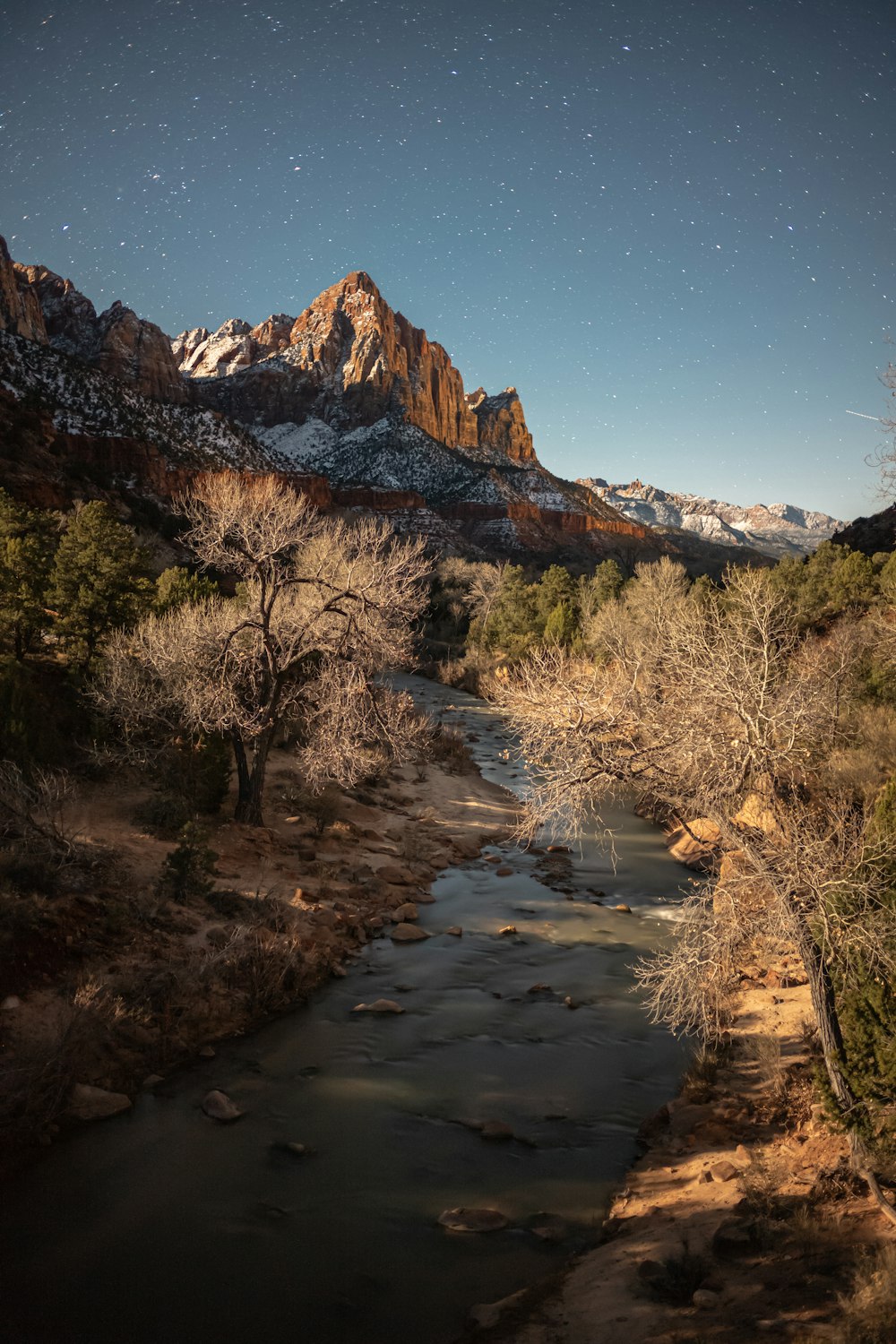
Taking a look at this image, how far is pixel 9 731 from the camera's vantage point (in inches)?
488

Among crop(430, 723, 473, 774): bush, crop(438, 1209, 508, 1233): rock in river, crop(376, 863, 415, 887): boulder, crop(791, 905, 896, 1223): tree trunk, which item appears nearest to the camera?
crop(791, 905, 896, 1223): tree trunk

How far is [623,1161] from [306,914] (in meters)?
6.35

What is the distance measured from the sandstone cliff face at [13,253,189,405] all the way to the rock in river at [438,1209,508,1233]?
124434 mm

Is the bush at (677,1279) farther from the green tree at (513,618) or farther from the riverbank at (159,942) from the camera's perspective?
the green tree at (513,618)

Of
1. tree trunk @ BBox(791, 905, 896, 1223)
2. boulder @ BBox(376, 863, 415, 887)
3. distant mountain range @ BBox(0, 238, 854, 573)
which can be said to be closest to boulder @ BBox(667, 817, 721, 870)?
boulder @ BBox(376, 863, 415, 887)

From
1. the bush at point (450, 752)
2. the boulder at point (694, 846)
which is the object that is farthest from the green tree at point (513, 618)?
the boulder at point (694, 846)

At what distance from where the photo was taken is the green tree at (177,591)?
1889 centimetres

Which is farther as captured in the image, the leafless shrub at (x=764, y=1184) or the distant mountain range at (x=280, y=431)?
the distant mountain range at (x=280, y=431)

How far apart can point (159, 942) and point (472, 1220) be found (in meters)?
5.56

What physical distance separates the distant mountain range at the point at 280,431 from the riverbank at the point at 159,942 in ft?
115

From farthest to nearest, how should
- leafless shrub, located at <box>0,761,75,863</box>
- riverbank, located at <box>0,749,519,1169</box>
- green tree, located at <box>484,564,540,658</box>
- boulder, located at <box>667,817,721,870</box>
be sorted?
green tree, located at <box>484,564,540,658</box>, boulder, located at <box>667,817,721,870</box>, leafless shrub, located at <box>0,761,75,863</box>, riverbank, located at <box>0,749,519,1169</box>

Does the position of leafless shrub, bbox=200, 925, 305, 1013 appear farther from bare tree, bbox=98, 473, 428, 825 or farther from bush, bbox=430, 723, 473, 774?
bush, bbox=430, 723, 473, 774

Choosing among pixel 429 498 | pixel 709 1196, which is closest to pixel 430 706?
pixel 709 1196

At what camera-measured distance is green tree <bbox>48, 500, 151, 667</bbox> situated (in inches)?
685
